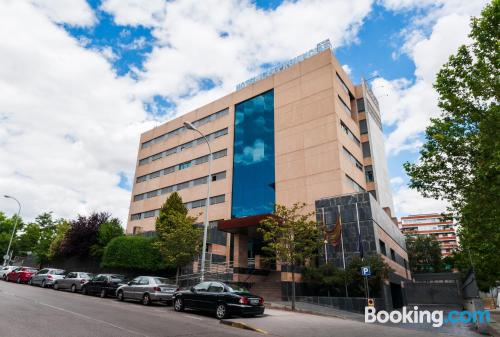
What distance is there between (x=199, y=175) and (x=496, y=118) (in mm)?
34293

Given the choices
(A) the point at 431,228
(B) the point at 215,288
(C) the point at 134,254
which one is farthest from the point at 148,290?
(A) the point at 431,228

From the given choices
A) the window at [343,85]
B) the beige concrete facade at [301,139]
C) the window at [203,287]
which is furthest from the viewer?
the window at [343,85]

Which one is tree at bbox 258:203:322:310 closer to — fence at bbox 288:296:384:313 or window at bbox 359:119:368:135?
fence at bbox 288:296:384:313

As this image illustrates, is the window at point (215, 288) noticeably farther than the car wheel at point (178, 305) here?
No

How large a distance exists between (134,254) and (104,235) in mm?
5863

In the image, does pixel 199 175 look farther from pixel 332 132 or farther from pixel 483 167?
pixel 483 167

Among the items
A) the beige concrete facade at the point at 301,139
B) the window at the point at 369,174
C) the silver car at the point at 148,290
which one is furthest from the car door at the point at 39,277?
the window at the point at 369,174

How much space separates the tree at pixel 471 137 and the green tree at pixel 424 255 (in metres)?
46.0

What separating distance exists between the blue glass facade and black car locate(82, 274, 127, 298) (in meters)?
17.6

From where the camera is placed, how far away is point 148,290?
16.0 m

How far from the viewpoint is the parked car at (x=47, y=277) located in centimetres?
2386

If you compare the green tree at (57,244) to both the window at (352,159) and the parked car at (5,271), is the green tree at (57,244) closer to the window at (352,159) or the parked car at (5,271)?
the parked car at (5,271)

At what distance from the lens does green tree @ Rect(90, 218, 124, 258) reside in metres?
29.8

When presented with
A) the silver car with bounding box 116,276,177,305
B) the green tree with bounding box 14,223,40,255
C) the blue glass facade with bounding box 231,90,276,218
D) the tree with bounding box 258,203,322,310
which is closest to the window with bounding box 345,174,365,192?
the blue glass facade with bounding box 231,90,276,218
